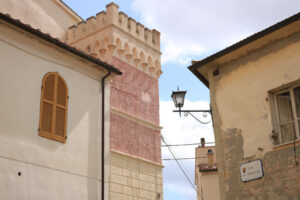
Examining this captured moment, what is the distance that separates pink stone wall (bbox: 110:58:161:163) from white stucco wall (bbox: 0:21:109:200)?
194 cm

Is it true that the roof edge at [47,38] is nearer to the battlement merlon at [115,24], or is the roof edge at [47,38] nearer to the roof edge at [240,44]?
the roof edge at [240,44]

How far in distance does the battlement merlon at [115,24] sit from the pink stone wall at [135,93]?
1.65 metres

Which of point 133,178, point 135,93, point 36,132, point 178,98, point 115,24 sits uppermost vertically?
point 115,24

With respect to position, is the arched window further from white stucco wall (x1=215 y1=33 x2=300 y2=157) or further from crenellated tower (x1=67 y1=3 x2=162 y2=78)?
crenellated tower (x1=67 y1=3 x2=162 y2=78)

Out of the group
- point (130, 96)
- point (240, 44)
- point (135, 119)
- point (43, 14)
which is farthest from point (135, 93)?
point (240, 44)

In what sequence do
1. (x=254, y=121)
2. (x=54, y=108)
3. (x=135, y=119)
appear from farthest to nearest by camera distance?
(x=135, y=119) < (x=54, y=108) < (x=254, y=121)

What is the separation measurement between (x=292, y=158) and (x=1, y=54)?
7177 mm

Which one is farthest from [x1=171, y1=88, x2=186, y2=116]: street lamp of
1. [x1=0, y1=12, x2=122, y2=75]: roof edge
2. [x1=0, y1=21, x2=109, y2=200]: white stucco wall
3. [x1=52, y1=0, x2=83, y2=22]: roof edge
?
[x1=52, y1=0, x2=83, y2=22]: roof edge

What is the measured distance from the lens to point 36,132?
36.4 feet

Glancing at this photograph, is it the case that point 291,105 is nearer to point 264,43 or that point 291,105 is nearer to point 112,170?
point 264,43

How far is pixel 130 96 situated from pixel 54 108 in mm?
4846

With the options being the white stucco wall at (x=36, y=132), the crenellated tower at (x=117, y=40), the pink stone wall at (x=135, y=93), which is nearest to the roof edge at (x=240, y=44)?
the white stucco wall at (x=36, y=132)

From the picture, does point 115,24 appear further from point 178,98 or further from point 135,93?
point 178,98

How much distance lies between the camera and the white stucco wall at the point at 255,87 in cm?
933
